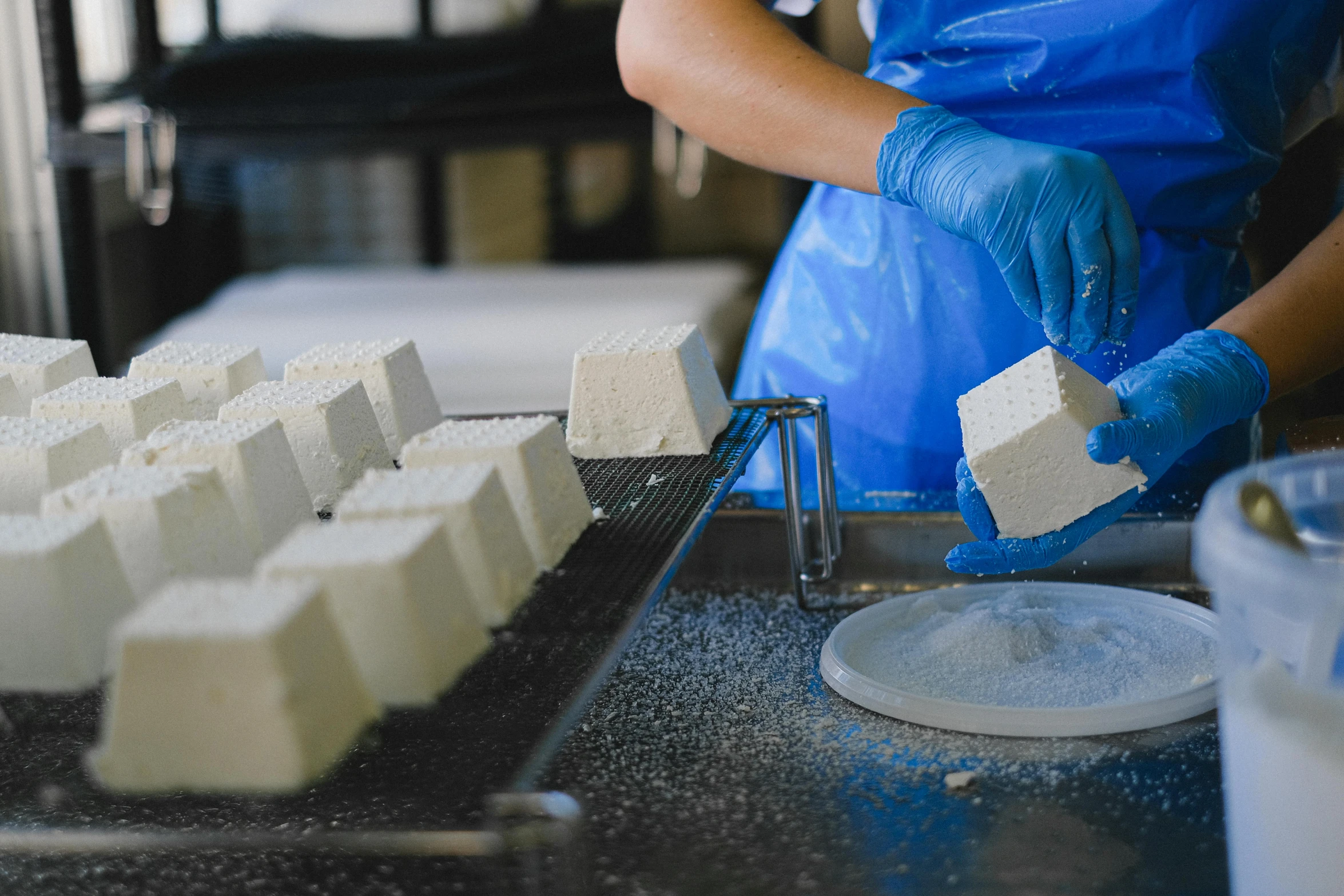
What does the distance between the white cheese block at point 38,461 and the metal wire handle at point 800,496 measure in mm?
707

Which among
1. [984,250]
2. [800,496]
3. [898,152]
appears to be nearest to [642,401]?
[800,496]

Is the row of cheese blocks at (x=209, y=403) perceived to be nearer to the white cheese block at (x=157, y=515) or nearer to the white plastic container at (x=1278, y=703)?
the white cheese block at (x=157, y=515)

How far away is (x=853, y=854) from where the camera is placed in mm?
939

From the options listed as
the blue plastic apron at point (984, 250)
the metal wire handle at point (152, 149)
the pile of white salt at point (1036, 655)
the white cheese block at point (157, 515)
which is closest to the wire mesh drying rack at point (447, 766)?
the white cheese block at point (157, 515)

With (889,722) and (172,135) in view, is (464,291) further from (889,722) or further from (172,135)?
(889,722)

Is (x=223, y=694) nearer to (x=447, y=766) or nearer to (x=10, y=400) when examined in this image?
(x=447, y=766)

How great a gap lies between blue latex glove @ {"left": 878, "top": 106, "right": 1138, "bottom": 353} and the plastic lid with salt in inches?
12.3

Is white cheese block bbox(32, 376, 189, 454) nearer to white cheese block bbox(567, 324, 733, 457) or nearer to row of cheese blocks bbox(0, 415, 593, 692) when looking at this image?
row of cheese blocks bbox(0, 415, 593, 692)

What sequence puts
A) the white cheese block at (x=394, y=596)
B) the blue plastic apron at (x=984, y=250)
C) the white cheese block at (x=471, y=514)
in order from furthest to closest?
the blue plastic apron at (x=984, y=250) → the white cheese block at (x=471, y=514) → the white cheese block at (x=394, y=596)

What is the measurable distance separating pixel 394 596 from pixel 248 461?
33 cm

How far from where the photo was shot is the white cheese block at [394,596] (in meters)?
0.86

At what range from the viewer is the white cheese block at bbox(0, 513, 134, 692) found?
2.93 ft

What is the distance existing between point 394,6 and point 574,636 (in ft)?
9.21

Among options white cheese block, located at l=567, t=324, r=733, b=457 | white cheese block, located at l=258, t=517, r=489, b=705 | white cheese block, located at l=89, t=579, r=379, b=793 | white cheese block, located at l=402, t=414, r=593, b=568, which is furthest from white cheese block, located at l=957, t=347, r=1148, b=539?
white cheese block, located at l=89, t=579, r=379, b=793
